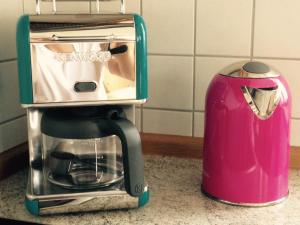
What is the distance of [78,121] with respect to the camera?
73 centimetres

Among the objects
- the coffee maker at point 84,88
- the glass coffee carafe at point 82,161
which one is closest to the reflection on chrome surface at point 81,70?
the coffee maker at point 84,88

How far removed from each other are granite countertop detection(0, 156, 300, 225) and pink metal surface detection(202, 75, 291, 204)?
0.03 meters

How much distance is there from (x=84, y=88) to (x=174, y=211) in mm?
264

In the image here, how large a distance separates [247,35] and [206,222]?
0.43 metres

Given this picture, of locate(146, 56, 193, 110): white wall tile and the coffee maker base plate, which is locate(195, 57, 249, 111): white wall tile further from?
the coffee maker base plate

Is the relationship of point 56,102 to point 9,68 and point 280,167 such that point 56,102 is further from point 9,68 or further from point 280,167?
point 280,167

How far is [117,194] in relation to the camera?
0.76 meters

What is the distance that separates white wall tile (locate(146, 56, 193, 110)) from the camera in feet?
3.36

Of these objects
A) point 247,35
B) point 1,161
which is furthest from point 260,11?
point 1,161

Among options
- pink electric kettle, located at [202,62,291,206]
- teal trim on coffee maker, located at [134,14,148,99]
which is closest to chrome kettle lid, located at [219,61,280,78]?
pink electric kettle, located at [202,62,291,206]

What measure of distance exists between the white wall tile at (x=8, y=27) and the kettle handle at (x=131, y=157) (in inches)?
14.8

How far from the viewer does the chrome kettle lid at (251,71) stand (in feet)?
2.50

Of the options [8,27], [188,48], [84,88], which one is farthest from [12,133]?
[188,48]

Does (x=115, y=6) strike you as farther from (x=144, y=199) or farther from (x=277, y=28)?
(x=144, y=199)
